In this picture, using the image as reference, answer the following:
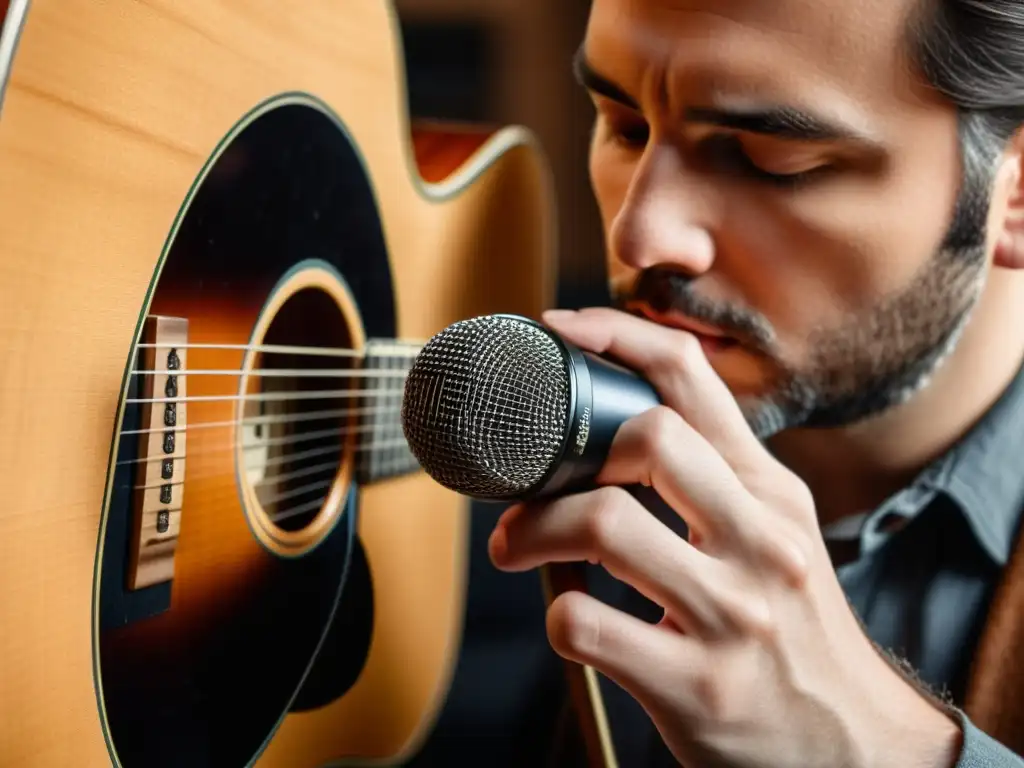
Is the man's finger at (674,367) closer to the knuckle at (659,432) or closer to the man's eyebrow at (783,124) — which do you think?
the knuckle at (659,432)

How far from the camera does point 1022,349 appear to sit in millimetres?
771

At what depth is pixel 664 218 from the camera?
0.65m

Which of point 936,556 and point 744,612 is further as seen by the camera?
point 936,556

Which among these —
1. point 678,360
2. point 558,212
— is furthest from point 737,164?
point 558,212

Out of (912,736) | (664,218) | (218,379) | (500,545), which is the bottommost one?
(912,736)

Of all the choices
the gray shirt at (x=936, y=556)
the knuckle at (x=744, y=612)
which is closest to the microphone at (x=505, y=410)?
the knuckle at (x=744, y=612)

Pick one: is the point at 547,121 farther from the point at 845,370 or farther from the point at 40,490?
the point at 40,490

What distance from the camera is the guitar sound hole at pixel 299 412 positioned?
0.64 m

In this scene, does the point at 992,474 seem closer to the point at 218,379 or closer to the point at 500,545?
the point at 500,545

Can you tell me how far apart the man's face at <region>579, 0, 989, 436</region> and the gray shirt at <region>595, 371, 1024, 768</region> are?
3.4 inches

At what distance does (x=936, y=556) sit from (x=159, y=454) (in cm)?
58

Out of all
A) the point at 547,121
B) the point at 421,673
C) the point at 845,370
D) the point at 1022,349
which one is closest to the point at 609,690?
the point at 421,673

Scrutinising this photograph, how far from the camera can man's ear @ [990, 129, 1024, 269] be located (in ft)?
2.27

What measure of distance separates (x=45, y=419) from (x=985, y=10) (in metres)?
0.61
